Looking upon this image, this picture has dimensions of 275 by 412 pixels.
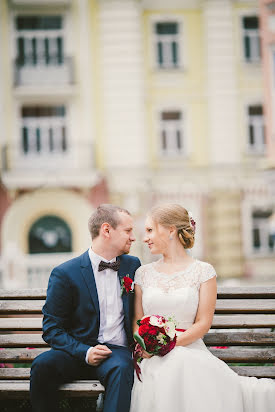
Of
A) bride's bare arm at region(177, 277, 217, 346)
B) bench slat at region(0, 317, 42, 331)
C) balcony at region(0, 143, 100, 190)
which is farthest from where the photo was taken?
balcony at region(0, 143, 100, 190)

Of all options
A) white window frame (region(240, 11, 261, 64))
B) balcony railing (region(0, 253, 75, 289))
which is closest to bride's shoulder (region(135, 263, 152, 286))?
balcony railing (region(0, 253, 75, 289))

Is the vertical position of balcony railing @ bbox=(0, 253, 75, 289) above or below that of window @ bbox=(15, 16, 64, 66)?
below

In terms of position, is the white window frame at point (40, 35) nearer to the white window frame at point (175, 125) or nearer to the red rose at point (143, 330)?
the white window frame at point (175, 125)

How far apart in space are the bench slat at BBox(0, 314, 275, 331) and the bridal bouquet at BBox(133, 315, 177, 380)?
21.6 inches

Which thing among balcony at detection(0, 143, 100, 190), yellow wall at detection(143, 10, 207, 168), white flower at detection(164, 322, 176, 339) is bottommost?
white flower at detection(164, 322, 176, 339)

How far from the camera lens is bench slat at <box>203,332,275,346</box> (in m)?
3.58

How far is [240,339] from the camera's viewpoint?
3.61 m

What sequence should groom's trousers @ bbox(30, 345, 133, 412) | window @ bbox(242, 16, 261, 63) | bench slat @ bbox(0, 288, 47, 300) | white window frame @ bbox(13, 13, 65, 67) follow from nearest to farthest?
groom's trousers @ bbox(30, 345, 133, 412) → bench slat @ bbox(0, 288, 47, 300) → white window frame @ bbox(13, 13, 65, 67) → window @ bbox(242, 16, 261, 63)

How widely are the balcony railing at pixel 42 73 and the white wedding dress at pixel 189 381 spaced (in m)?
13.3

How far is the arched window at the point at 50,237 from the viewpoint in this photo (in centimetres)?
1628

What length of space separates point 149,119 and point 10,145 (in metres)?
4.30

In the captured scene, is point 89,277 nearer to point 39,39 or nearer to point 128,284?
point 128,284

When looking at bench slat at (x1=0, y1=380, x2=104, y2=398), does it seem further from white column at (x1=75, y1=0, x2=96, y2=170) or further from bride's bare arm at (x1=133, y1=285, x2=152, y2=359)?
white column at (x1=75, y1=0, x2=96, y2=170)

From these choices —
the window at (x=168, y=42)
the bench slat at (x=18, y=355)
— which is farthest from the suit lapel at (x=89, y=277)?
the window at (x=168, y=42)
